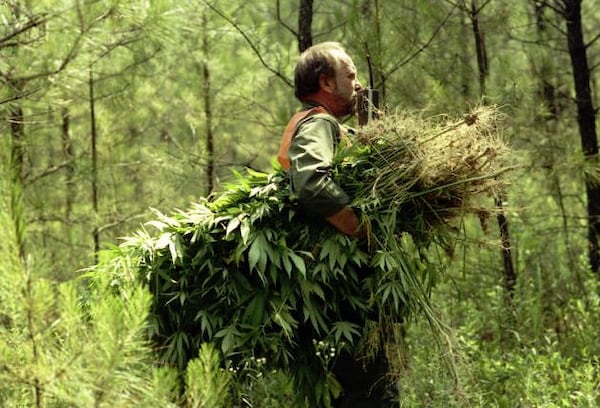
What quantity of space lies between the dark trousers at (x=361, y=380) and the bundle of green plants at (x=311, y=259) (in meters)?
0.13

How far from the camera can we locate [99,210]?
27.7ft

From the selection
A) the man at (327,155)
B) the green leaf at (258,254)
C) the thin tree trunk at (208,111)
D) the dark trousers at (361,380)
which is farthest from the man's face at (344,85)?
the thin tree trunk at (208,111)

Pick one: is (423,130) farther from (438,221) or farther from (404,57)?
(404,57)

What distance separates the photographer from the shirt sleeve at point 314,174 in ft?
10.3

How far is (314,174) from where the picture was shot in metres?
3.16

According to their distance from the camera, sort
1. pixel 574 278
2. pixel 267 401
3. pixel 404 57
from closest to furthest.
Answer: pixel 267 401 < pixel 404 57 < pixel 574 278

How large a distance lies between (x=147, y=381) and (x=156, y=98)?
878 cm

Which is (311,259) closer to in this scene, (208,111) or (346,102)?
(346,102)

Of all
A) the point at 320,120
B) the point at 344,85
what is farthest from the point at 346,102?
the point at 320,120

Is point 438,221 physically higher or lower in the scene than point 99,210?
lower

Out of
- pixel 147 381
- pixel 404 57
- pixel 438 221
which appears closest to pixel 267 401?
pixel 438 221

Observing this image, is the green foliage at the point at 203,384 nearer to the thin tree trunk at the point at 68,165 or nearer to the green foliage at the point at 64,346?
the green foliage at the point at 64,346

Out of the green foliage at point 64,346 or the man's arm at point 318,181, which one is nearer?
the green foliage at point 64,346

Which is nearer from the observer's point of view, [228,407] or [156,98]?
[228,407]
